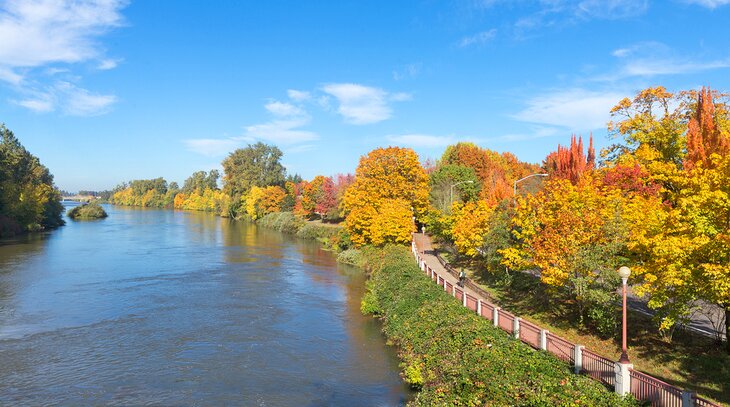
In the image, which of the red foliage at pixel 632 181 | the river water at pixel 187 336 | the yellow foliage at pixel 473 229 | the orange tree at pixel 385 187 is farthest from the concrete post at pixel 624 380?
the orange tree at pixel 385 187

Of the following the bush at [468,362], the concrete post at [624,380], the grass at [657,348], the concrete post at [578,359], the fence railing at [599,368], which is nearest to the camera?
the concrete post at [624,380]

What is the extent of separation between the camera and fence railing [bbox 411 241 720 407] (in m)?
10.4

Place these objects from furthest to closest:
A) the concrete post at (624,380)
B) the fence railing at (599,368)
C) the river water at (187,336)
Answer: the river water at (187,336) → the fence railing at (599,368) → the concrete post at (624,380)

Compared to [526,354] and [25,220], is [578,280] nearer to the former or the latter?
[526,354]

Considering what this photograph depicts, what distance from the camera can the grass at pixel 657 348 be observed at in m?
14.6

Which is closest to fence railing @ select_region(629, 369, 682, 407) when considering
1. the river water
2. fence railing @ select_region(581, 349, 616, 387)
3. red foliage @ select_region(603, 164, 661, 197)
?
fence railing @ select_region(581, 349, 616, 387)

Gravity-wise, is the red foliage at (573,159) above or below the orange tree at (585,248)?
above

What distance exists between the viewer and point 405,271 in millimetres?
32938

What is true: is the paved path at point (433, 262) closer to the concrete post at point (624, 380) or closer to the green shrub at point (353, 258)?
the green shrub at point (353, 258)

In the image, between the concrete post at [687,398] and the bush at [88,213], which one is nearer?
the concrete post at [687,398]

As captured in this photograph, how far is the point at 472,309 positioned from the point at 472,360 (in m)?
6.83

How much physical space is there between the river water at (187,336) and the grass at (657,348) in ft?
25.3


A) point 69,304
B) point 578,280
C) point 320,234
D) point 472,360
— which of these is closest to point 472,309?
point 578,280

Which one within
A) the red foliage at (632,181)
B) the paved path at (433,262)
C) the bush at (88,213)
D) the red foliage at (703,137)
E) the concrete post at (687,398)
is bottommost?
the paved path at (433,262)
